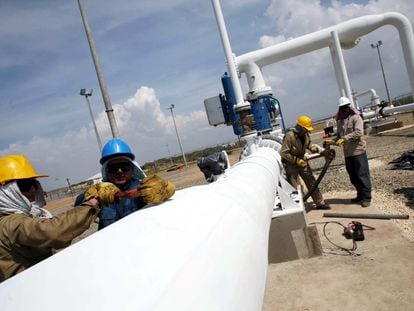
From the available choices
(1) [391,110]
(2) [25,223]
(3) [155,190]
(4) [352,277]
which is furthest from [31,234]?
(1) [391,110]

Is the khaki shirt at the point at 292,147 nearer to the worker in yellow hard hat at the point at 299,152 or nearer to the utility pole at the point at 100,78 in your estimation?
the worker in yellow hard hat at the point at 299,152

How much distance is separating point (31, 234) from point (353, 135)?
563 centimetres

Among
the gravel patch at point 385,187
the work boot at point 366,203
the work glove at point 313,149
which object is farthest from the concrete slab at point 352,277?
the work glove at point 313,149

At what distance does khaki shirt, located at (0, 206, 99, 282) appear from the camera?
5.21 feet

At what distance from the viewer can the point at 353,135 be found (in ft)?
19.8

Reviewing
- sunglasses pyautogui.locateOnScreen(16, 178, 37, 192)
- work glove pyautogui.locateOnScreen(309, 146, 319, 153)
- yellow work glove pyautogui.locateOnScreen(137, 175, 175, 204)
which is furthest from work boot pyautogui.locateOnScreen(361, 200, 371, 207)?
sunglasses pyautogui.locateOnScreen(16, 178, 37, 192)

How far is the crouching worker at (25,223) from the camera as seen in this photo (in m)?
1.60

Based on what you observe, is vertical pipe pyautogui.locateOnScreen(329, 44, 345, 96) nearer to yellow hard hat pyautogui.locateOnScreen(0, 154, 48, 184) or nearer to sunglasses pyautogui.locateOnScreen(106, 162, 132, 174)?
sunglasses pyautogui.locateOnScreen(106, 162, 132, 174)

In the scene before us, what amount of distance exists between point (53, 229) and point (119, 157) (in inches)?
38.8

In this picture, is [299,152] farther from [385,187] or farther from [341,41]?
[341,41]

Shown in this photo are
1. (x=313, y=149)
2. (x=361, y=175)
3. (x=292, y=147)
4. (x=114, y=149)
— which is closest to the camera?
(x=114, y=149)

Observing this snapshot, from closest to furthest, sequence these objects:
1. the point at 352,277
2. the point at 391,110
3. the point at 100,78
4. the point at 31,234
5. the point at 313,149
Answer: the point at 31,234 < the point at 352,277 < the point at 100,78 < the point at 313,149 < the point at 391,110

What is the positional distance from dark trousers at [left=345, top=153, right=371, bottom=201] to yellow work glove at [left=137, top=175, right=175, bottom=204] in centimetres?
524

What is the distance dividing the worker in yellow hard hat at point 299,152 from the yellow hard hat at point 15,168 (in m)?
4.95
